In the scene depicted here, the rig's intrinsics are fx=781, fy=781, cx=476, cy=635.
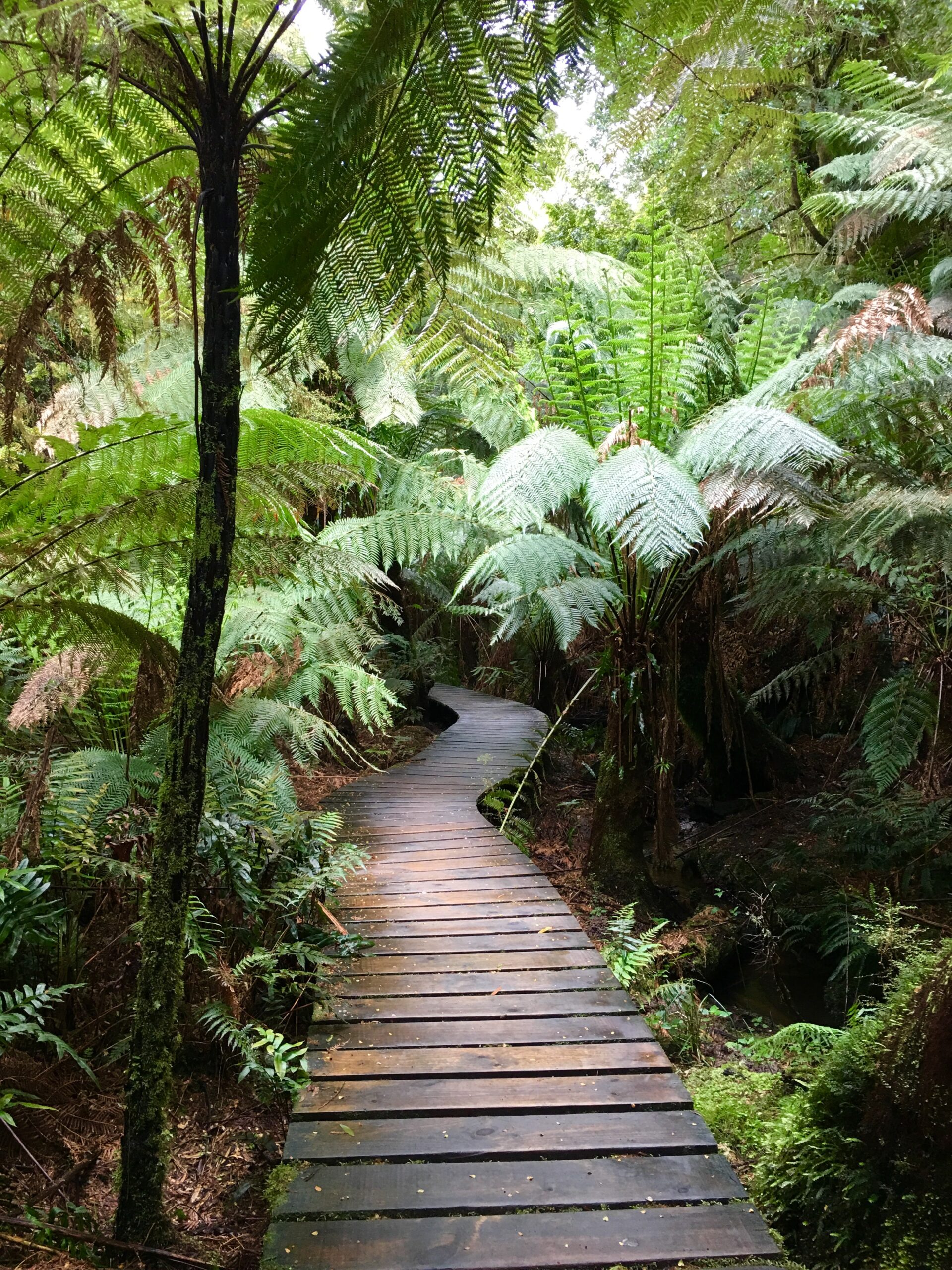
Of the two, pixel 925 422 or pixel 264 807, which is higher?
pixel 925 422

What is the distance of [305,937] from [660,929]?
1841 mm

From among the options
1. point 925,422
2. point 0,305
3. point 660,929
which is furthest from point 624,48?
point 660,929

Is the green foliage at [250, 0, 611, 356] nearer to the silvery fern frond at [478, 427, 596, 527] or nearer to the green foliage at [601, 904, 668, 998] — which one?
the silvery fern frond at [478, 427, 596, 527]

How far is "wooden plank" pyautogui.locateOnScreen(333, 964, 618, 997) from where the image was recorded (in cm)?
237

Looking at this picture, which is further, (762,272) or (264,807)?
(762,272)

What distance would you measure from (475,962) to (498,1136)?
0.83 metres

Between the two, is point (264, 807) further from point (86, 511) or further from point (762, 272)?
point (762, 272)

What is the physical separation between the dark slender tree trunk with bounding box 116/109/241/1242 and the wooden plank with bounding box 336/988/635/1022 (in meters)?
0.92

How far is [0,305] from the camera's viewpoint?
A: 1921 mm

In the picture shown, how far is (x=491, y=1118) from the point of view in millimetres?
1815

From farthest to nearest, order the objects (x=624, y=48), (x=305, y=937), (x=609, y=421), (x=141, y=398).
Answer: (x=609, y=421)
(x=141, y=398)
(x=305, y=937)
(x=624, y=48)

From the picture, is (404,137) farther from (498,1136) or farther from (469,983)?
(469,983)

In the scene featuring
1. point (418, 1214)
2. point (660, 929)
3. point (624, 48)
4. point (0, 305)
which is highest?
point (624, 48)

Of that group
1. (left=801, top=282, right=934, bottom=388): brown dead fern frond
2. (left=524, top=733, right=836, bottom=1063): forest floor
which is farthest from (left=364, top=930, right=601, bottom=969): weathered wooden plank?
(left=801, top=282, right=934, bottom=388): brown dead fern frond
